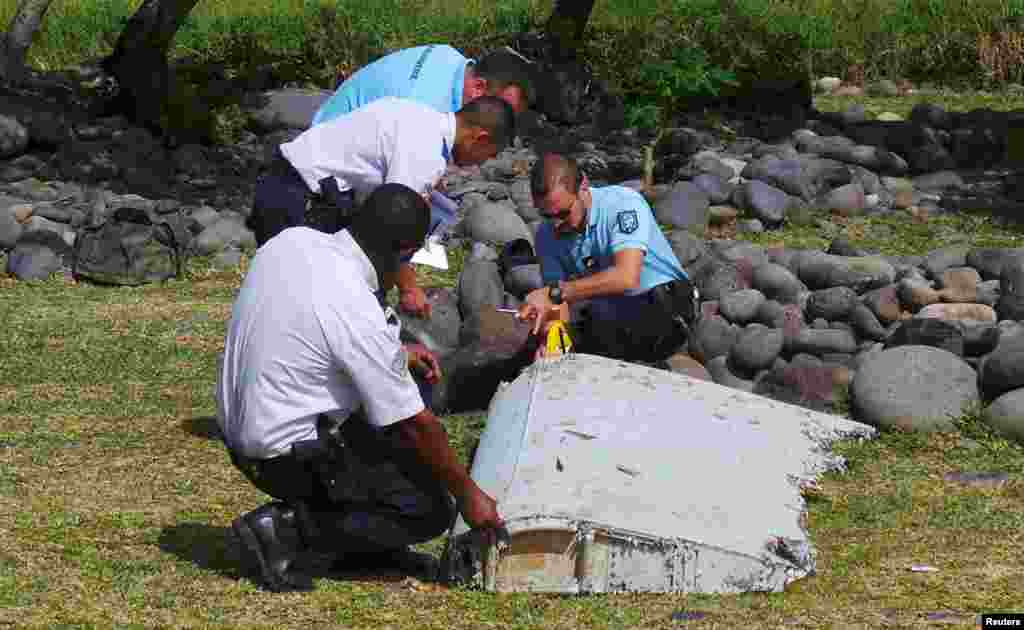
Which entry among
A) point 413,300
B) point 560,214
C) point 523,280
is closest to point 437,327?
point 523,280

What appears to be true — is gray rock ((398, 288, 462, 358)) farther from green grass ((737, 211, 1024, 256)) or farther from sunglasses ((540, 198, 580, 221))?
green grass ((737, 211, 1024, 256))

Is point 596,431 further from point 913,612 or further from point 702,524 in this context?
point 913,612

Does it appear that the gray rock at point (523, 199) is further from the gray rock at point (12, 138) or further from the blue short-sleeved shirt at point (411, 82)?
the blue short-sleeved shirt at point (411, 82)

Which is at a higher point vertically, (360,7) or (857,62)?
(360,7)

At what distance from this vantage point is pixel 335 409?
495 centimetres

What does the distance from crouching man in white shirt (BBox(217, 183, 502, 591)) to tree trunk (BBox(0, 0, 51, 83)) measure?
10.1 meters

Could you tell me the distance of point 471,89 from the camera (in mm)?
6828

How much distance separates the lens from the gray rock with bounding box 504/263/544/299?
920 centimetres

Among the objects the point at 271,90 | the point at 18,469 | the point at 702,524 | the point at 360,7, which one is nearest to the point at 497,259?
the point at 18,469

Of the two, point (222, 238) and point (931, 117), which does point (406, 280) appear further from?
point (931, 117)

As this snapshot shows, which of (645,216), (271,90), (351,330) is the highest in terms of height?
(351,330)

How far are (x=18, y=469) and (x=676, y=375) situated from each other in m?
2.56

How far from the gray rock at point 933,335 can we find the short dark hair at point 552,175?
66.0 inches

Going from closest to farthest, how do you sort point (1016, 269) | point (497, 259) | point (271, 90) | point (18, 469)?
point (18, 469) < point (1016, 269) < point (497, 259) < point (271, 90)
